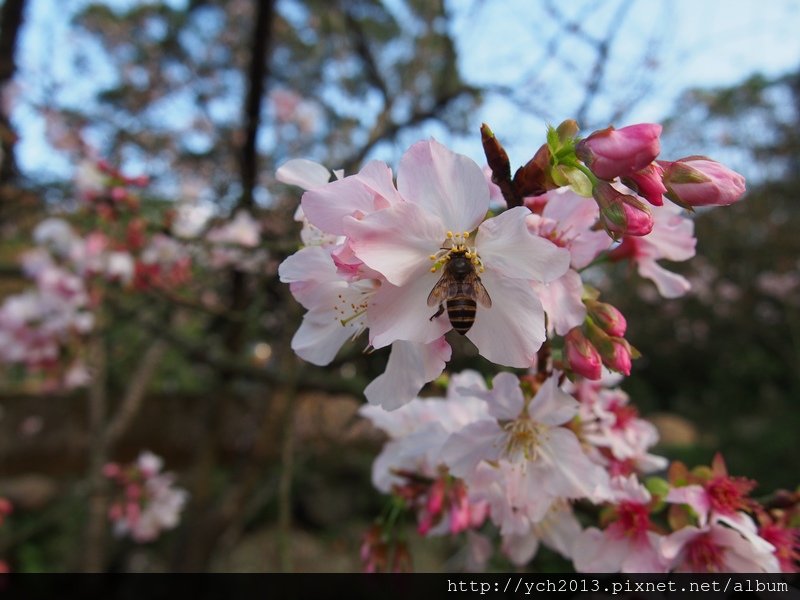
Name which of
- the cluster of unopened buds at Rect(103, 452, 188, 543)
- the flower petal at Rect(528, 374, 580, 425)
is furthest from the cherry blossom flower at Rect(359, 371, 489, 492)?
the cluster of unopened buds at Rect(103, 452, 188, 543)

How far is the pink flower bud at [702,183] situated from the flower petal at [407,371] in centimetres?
31

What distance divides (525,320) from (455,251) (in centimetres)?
11

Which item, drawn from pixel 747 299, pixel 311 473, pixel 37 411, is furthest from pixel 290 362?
pixel 747 299

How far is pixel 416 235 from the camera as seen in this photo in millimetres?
611

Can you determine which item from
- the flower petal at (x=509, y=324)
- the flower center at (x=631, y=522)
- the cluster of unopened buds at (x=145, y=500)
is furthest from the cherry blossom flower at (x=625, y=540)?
the cluster of unopened buds at (x=145, y=500)

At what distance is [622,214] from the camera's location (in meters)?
0.58

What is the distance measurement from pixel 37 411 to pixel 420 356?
256 inches

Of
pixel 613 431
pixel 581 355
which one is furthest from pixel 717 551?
pixel 581 355

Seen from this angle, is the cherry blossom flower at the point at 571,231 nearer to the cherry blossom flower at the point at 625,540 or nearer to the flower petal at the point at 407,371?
the flower petal at the point at 407,371

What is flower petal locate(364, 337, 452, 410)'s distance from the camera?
644mm

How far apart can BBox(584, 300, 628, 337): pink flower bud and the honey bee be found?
0.56 ft

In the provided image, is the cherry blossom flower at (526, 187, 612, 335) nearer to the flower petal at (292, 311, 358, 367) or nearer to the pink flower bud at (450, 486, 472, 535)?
the flower petal at (292, 311, 358, 367)

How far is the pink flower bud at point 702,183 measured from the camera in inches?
23.5

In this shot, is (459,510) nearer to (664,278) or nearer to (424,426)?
(424,426)
